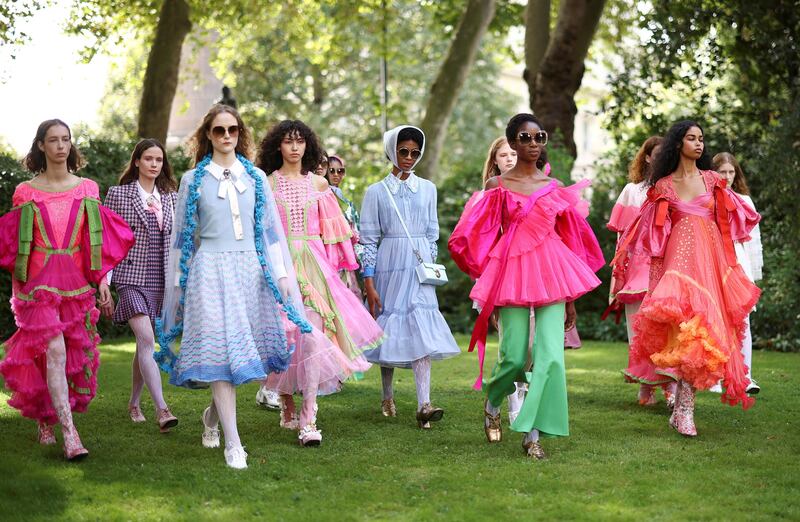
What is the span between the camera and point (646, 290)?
393 inches

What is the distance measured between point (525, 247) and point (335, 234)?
2091 mm

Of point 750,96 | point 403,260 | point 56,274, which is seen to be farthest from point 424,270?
point 750,96

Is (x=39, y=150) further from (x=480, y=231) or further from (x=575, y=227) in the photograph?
(x=575, y=227)

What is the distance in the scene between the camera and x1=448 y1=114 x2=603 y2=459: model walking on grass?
24.2 ft

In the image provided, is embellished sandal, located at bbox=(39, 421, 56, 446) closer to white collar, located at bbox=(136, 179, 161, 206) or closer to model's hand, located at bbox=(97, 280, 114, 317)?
model's hand, located at bbox=(97, 280, 114, 317)

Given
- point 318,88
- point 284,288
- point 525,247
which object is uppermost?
point 318,88

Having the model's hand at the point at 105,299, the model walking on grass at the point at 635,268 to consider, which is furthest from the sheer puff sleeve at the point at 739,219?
the model's hand at the point at 105,299

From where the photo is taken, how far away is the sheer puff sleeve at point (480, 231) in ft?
25.4

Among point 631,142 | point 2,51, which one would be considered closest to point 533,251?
point 2,51

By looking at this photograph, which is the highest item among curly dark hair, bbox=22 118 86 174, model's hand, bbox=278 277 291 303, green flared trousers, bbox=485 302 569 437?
curly dark hair, bbox=22 118 86 174

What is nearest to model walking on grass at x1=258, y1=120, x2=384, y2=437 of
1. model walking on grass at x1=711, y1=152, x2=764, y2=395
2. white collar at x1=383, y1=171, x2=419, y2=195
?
A: white collar at x1=383, y1=171, x2=419, y2=195

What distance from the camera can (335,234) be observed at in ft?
30.3

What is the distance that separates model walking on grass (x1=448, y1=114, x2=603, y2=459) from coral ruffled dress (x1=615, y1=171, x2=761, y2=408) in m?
0.99

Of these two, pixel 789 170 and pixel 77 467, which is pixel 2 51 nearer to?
pixel 77 467
